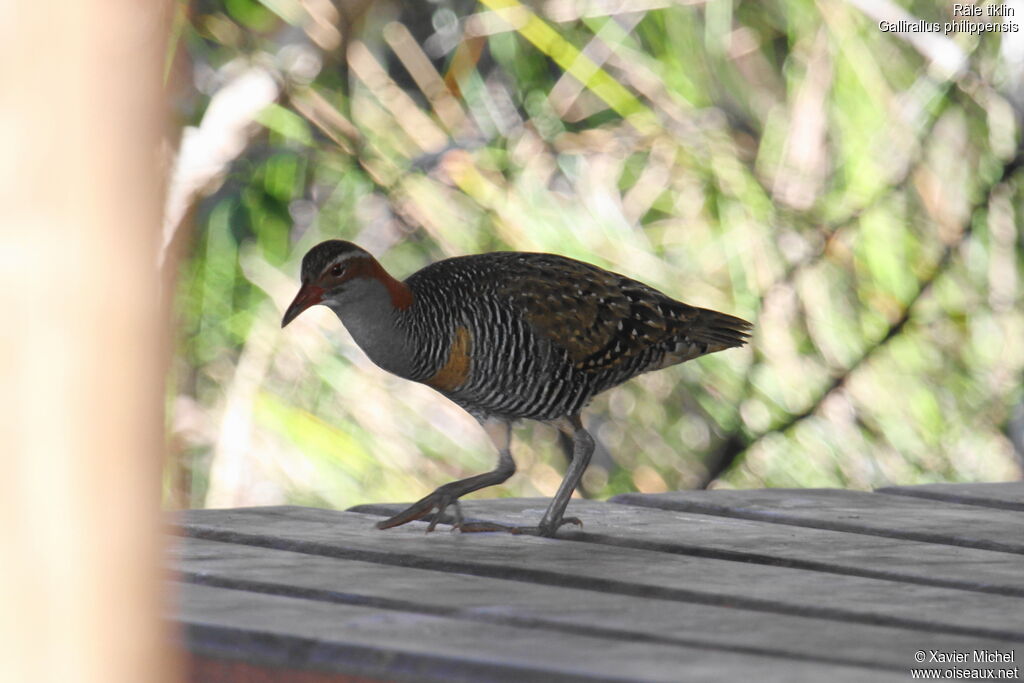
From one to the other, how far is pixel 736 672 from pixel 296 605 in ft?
2.08

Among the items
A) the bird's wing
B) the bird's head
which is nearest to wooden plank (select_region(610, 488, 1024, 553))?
the bird's wing

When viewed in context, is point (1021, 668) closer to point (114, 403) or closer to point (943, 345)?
point (114, 403)

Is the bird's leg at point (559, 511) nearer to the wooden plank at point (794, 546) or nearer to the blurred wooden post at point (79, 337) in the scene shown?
the wooden plank at point (794, 546)

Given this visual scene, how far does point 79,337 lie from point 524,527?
210 centimetres

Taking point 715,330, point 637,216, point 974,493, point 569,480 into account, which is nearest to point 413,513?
point 569,480

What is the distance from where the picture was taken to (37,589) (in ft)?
3.30

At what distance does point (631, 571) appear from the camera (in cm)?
242

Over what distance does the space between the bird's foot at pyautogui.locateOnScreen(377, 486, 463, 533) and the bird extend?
25 centimetres

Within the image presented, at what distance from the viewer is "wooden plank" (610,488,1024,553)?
2848mm

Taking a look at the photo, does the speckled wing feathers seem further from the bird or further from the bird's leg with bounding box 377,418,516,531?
the bird's leg with bounding box 377,418,516,531

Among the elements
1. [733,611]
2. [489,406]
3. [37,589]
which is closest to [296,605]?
[733,611]

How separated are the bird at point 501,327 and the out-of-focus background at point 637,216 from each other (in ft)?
5.93

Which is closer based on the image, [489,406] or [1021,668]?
[1021,668]

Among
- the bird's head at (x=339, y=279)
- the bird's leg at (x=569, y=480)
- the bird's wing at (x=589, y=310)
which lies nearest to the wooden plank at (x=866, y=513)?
the bird's leg at (x=569, y=480)
